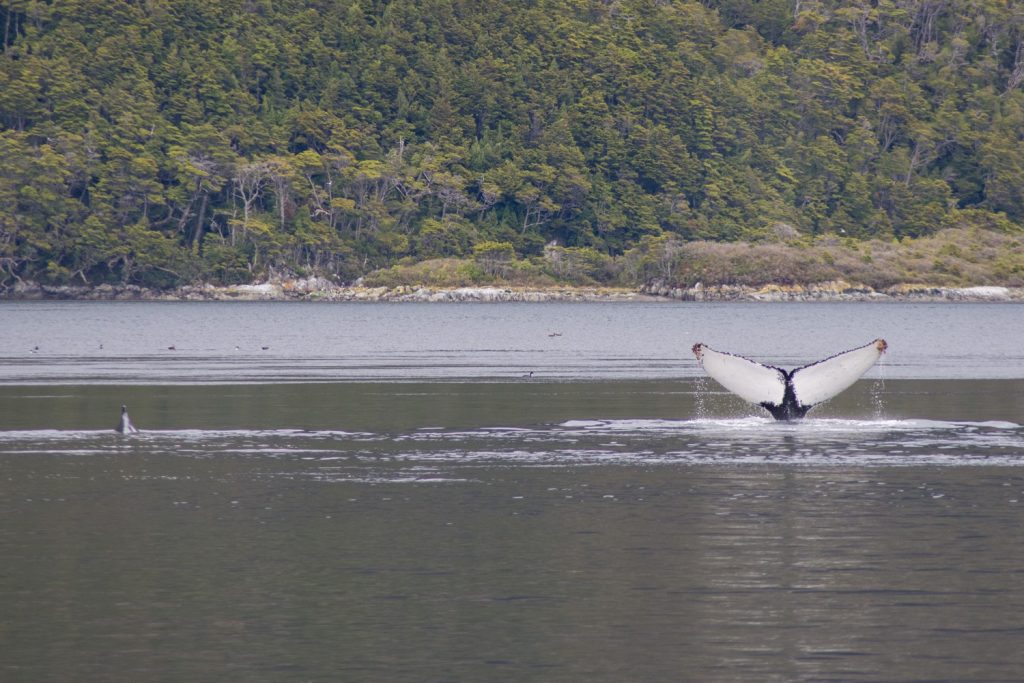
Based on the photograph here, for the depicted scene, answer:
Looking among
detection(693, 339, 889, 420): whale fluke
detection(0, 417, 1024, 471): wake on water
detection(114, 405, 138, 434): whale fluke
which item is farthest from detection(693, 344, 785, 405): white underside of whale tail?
detection(114, 405, 138, 434): whale fluke

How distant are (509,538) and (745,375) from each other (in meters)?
18.3

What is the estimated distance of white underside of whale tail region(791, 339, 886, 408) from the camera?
4091 cm

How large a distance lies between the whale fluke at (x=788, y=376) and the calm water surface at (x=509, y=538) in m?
1.01

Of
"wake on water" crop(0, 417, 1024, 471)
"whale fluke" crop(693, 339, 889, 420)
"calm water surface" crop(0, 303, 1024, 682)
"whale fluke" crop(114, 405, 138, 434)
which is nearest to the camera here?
"calm water surface" crop(0, 303, 1024, 682)

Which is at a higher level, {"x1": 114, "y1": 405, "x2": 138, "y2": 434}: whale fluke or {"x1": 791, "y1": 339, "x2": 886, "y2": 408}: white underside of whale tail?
{"x1": 791, "y1": 339, "x2": 886, "y2": 408}: white underside of whale tail

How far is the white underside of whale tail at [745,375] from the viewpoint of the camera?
41.6m

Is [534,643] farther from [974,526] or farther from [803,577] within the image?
[974,526]

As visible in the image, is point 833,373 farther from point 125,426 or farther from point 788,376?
point 125,426

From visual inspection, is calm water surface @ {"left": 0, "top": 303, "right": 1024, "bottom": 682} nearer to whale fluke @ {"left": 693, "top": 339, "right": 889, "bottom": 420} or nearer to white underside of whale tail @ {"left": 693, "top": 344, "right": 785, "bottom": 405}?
white underside of whale tail @ {"left": 693, "top": 344, "right": 785, "bottom": 405}

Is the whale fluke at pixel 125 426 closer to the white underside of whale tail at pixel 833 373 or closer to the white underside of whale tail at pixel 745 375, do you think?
the white underside of whale tail at pixel 745 375

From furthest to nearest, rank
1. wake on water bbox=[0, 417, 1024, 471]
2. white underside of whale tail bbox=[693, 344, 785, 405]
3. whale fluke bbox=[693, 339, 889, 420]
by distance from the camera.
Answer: white underside of whale tail bbox=[693, 344, 785, 405], whale fluke bbox=[693, 339, 889, 420], wake on water bbox=[0, 417, 1024, 471]

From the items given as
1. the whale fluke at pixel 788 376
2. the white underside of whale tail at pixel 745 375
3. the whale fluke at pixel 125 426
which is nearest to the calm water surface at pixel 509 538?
the whale fluke at pixel 125 426

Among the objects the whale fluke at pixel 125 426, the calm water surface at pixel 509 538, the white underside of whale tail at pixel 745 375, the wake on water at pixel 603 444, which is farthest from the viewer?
the white underside of whale tail at pixel 745 375

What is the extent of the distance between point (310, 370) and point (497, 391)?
18.6 meters
